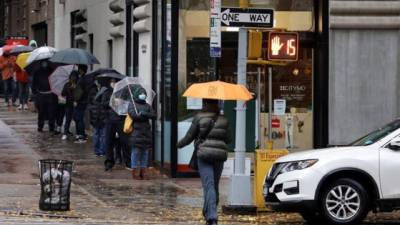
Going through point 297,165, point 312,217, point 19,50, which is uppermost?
point 19,50

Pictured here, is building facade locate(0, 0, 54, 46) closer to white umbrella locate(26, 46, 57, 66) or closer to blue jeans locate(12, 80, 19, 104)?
blue jeans locate(12, 80, 19, 104)

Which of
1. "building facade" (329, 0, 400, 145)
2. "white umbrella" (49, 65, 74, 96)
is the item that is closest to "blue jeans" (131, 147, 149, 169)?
"building facade" (329, 0, 400, 145)

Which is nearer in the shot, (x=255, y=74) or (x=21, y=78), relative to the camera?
(x=255, y=74)

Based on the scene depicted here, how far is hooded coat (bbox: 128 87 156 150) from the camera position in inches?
600

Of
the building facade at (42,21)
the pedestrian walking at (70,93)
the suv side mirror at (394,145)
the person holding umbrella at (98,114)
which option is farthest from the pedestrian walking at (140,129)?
the building facade at (42,21)

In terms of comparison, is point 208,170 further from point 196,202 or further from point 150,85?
point 150,85

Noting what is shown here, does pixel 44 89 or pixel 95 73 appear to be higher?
pixel 95 73

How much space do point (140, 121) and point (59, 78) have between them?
6.60 m

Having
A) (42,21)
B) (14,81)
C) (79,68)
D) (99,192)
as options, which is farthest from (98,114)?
(42,21)

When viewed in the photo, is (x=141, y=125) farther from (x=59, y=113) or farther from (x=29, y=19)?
(x=29, y=19)

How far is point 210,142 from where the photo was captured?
1052 cm

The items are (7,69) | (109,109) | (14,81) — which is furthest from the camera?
(7,69)

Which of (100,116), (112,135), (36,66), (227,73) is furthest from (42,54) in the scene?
(227,73)

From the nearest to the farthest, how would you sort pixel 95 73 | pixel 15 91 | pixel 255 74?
pixel 255 74, pixel 95 73, pixel 15 91
